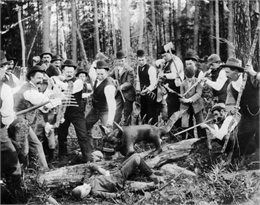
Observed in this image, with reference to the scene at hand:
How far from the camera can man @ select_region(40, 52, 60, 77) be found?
5.93 m

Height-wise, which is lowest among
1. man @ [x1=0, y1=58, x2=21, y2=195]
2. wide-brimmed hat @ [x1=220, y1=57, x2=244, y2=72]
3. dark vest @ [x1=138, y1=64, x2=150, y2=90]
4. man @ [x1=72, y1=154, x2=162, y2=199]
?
man @ [x1=72, y1=154, x2=162, y2=199]

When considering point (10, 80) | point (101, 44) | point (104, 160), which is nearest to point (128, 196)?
point (104, 160)

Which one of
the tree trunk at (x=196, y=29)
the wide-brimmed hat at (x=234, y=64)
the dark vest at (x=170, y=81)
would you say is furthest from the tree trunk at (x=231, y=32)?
the dark vest at (x=170, y=81)

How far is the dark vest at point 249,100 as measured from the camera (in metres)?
4.92

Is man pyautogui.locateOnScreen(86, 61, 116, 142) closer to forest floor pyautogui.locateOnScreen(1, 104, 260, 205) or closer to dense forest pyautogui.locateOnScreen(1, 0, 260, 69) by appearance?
dense forest pyautogui.locateOnScreen(1, 0, 260, 69)

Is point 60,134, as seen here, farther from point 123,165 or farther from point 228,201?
point 228,201

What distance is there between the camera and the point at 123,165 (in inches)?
184

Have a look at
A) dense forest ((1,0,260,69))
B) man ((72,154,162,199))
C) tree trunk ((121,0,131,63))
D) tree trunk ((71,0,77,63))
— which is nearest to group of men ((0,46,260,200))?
tree trunk ((121,0,131,63))

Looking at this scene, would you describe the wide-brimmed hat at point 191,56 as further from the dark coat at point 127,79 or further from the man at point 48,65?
the man at point 48,65

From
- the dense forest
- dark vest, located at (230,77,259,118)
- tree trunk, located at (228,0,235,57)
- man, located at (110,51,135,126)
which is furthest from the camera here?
tree trunk, located at (228,0,235,57)

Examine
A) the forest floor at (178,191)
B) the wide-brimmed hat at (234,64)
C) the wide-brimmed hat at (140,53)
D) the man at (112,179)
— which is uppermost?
the wide-brimmed hat at (140,53)

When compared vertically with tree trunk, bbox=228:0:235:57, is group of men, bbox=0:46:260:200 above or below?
below

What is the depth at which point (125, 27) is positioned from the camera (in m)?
6.13

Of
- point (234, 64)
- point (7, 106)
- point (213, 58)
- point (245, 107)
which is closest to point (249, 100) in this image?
point (245, 107)
